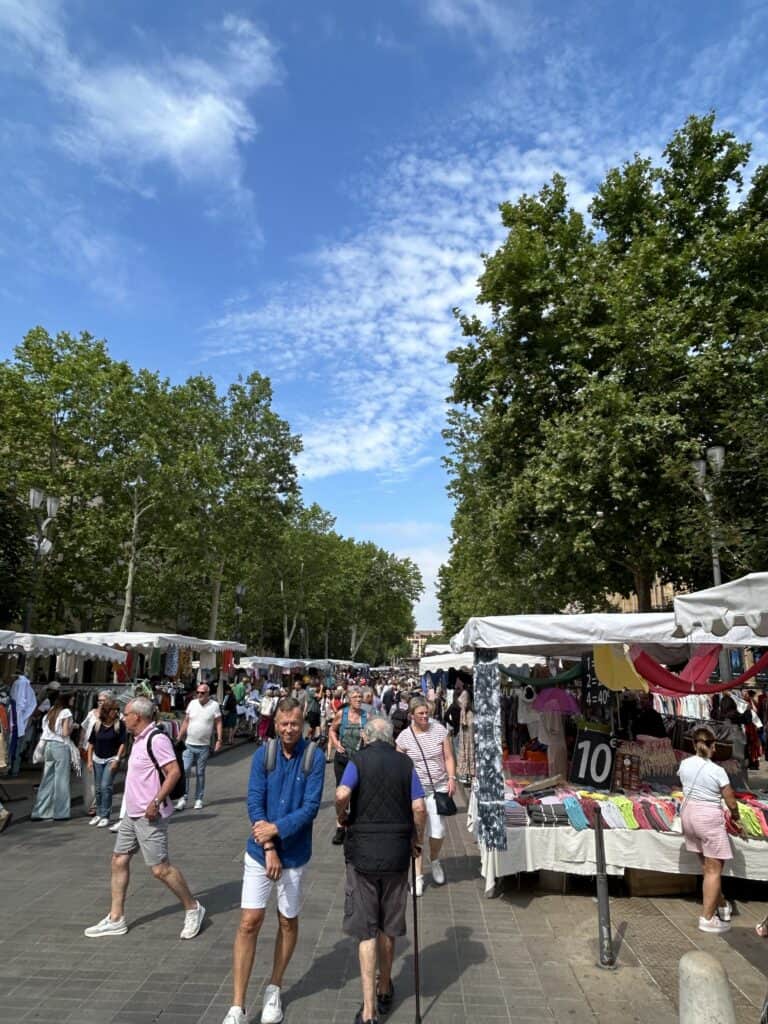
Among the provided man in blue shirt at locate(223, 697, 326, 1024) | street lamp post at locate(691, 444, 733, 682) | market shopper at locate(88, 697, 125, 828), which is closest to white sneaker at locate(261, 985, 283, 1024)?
man in blue shirt at locate(223, 697, 326, 1024)

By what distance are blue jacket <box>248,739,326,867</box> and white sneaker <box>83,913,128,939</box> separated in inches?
82.2

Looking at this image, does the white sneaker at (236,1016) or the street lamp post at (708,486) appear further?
the street lamp post at (708,486)

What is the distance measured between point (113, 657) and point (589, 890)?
12124 millimetres

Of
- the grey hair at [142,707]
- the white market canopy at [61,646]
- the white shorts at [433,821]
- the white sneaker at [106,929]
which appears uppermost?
the white market canopy at [61,646]

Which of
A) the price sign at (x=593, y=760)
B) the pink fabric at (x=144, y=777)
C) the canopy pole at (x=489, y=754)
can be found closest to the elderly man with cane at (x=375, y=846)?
the pink fabric at (x=144, y=777)

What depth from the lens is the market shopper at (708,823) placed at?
569 centimetres

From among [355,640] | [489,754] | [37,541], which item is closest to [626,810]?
[489,754]

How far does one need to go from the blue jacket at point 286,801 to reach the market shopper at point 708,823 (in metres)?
3.53

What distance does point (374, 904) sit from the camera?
3971 millimetres

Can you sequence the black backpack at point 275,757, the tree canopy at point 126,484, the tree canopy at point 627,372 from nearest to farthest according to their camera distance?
the black backpack at point 275,757
the tree canopy at point 627,372
the tree canopy at point 126,484

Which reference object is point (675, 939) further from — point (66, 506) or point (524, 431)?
point (66, 506)

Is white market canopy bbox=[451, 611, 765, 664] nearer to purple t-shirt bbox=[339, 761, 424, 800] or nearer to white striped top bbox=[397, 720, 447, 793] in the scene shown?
white striped top bbox=[397, 720, 447, 793]

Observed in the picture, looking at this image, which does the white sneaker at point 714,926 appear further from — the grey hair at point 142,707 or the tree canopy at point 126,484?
the tree canopy at point 126,484

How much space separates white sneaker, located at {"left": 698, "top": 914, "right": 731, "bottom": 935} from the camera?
5.61 metres
